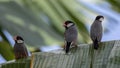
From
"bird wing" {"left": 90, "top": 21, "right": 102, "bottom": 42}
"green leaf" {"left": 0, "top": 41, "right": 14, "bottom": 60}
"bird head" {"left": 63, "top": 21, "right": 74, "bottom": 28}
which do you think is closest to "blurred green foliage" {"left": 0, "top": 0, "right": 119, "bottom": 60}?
"green leaf" {"left": 0, "top": 41, "right": 14, "bottom": 60}

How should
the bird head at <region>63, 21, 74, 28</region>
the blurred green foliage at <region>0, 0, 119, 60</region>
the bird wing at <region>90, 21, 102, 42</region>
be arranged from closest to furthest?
1. the blurred green foliage at <region>0, 0, 119, 60</region>
2. the bird wing at <region>90, 21, 102, 42</region>
3. the bird head at <region>63, 21, 74, 28</region>

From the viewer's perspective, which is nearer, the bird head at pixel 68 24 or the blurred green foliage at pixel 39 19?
the blurred green foliage at pixel 39 19

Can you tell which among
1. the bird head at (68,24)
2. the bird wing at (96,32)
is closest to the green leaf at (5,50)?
the bird wing at (96,32)

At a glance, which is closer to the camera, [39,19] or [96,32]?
[39,19]

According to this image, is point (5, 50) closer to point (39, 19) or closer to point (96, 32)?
point (39, 19)

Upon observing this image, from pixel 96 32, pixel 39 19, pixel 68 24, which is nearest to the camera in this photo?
pixel 39 19

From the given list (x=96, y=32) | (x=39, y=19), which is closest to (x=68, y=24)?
(x=96, y=32)

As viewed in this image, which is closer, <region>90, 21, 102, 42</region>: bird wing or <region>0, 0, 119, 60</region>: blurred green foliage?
<region>0, 0, 119, 60</region>: blurred green foliage

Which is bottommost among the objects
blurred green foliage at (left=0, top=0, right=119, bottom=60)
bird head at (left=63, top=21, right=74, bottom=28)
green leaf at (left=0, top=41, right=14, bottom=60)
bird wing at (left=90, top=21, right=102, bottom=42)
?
bird head at (left=63, top=21, right=74, bottom=28)

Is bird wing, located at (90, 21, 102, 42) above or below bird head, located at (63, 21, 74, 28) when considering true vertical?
above

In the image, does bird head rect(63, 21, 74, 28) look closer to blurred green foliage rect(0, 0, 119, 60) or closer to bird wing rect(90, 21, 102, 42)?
bird wing rect(90, 21, 102, 42)

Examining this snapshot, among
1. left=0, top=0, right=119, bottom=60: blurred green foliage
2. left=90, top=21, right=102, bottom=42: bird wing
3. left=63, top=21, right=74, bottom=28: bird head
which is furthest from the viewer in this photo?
left=63, top=21, right=74, bottom=28: bird head

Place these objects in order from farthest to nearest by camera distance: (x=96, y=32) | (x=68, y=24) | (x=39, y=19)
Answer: (x=68, y=24), (x=96, y=32), (x=39, y=19)

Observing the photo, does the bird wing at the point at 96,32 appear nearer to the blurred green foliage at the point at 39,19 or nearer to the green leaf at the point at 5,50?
the blurred green foliage at the point at 39,19
